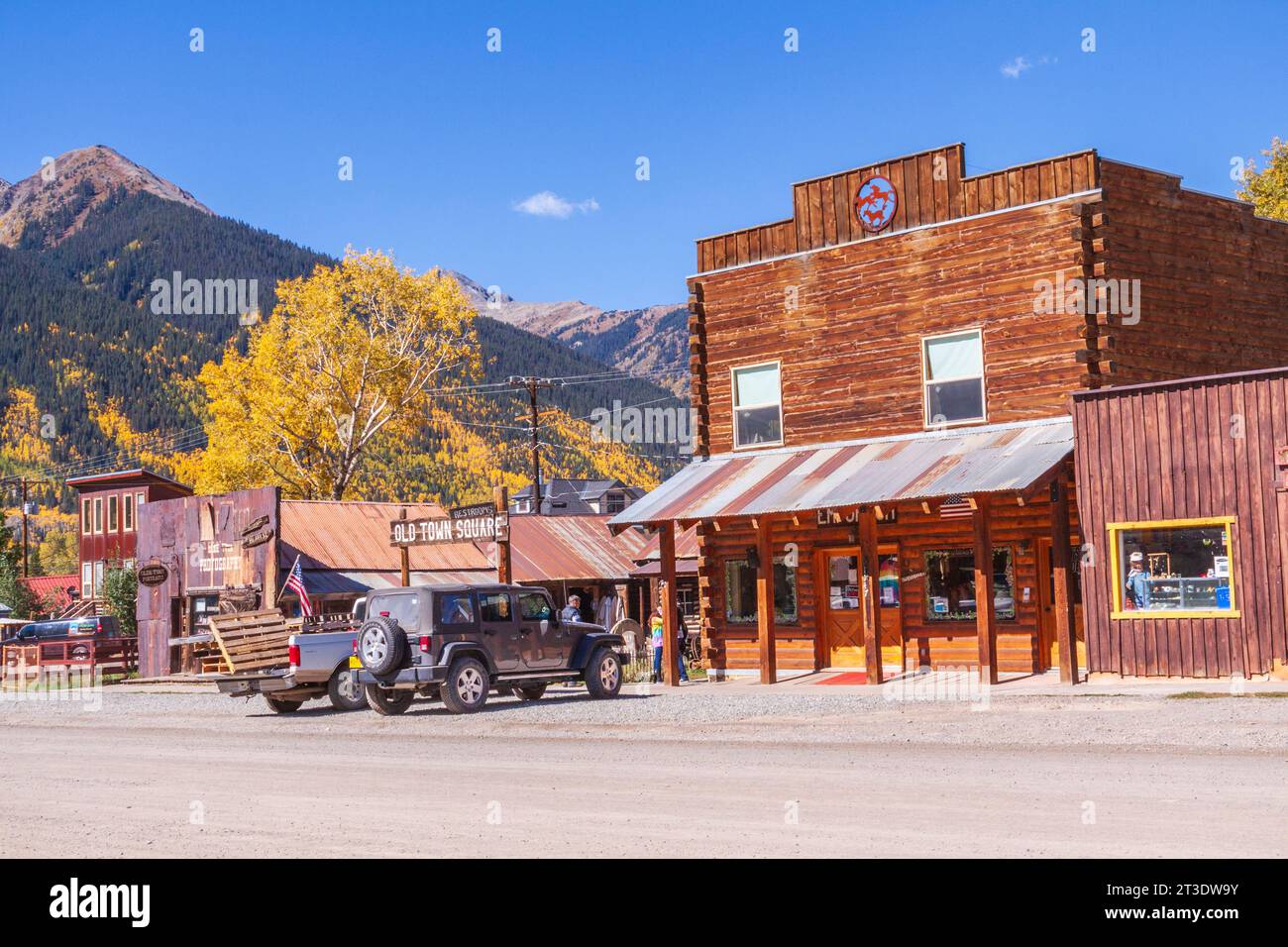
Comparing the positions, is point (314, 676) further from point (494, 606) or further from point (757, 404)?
point (757, 404)

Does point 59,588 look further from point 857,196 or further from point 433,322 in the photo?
point 857,196

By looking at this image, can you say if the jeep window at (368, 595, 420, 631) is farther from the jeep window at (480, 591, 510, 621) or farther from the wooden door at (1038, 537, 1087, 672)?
the wooden door at (1038, 537, 1087, 672)

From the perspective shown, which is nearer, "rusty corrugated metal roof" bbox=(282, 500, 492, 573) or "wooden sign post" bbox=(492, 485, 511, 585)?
"wooden sign post" bbox=(492, 485, 511, 585)

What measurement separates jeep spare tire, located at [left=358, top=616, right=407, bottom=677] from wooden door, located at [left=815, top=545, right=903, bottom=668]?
8.39 meters

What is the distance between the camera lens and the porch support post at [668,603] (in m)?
26.8

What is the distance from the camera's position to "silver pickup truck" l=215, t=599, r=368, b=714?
80.4 ft

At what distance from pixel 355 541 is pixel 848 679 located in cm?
2097

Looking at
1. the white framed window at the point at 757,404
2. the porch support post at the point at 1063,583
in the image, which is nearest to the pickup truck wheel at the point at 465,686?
the white framed window at the point at 757,404

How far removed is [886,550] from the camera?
26.4 m

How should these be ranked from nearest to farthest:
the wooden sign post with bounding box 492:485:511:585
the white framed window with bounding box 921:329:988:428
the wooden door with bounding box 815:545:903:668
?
the white framed window with bounding box 921:329:988:428
the wooden door with bounding box 815:545:903:668
the wooden sign post with bounding box 492:485:511:585

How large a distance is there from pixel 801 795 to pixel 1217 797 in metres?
3.17

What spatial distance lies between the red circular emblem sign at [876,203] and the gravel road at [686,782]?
8455mm

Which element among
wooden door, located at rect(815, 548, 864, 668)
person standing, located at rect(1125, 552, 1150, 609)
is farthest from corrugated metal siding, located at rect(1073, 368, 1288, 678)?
wooden door, located at rect(815, 548, 864, 668)

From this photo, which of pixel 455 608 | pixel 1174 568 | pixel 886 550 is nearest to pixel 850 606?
pixel 886 550
